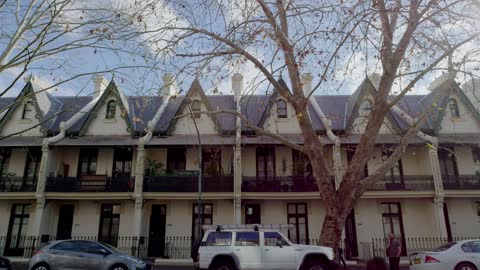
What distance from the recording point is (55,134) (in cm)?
2405

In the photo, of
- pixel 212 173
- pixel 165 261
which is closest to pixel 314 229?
pixel 212 173

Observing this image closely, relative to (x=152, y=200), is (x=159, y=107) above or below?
above

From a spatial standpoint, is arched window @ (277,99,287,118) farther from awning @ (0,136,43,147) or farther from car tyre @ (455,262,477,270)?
awning @ (0,136,43,147)

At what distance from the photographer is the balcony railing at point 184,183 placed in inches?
878

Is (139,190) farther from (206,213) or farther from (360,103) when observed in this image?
(360,103)

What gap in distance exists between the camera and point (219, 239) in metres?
13.0

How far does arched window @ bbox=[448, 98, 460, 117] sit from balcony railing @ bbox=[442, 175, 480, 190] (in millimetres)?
4184

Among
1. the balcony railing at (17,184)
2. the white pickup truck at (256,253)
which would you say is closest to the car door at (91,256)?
the white pickup truck at (256,253)

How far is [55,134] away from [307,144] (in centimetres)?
2045

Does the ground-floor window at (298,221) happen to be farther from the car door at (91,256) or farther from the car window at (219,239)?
the car door at (91,256)

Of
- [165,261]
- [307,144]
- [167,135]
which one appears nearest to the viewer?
[307,144]

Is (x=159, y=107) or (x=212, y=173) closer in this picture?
(x=212, y=173)

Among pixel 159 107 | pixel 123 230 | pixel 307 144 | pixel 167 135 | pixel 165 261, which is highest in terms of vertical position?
pixel 159 107

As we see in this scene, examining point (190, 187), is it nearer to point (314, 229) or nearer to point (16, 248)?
point (314, 229)
